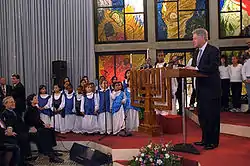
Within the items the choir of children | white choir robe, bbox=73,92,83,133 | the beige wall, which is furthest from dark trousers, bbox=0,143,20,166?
the beige wall

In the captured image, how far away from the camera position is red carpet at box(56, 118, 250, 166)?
4301 mm

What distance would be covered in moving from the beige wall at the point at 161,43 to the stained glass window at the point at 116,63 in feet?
0.63

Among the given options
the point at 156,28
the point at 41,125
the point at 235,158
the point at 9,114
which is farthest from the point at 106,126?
the point at 156,28

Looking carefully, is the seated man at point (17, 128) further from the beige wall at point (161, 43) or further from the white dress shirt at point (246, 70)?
the beige wall at point (161, 43)

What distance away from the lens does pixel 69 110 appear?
25.6 ft

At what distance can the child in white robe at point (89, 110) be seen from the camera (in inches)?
292

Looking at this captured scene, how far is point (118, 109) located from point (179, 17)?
3996mm

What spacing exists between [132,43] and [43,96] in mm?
3211

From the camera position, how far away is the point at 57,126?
311 inches

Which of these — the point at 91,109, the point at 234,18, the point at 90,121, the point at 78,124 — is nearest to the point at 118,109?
the point at 91,109

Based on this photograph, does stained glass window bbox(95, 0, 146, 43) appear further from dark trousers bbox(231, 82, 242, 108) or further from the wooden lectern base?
the wooden lectern base

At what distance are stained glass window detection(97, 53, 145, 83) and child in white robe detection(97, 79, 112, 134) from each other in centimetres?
269

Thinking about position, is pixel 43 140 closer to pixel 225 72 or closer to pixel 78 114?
pixel 78 114

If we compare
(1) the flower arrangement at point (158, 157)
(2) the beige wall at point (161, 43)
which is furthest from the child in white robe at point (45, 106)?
(1) the flower arrangement at point (158, 157)
